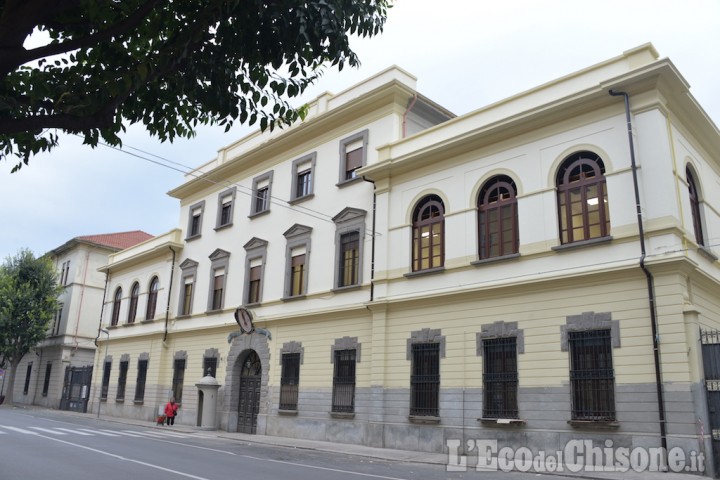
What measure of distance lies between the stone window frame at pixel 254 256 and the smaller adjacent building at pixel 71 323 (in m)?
21.7

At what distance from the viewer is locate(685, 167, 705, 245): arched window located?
16.2 meters

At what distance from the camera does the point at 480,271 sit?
1712cm

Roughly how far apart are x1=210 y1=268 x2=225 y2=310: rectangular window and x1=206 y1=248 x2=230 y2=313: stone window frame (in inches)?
2.3

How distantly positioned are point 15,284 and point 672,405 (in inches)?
1555

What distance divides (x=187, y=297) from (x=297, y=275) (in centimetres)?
863

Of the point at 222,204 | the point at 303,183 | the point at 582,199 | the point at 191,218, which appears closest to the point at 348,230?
the point at 303,183

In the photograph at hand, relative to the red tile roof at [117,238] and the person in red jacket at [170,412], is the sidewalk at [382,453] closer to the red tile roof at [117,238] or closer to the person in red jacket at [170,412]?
the person in red jacket at [170,412]

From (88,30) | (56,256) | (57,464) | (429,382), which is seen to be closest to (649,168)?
(429,382)

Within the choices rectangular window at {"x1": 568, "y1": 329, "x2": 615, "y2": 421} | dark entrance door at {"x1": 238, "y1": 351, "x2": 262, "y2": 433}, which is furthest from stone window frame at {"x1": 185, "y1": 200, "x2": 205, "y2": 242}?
rectangular window at {"x1": 568, "y1": 329, "x2": 615, "y2": 421}

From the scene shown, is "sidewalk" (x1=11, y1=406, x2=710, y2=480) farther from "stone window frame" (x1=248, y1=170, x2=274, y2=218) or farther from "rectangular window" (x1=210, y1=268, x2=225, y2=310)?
"stone window frame" (x1=248, y1=170, x2=274, y2=218)

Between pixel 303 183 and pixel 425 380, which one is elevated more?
pixel 303 183

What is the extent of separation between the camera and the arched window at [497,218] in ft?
55.8

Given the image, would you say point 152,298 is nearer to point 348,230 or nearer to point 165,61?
point 348,230

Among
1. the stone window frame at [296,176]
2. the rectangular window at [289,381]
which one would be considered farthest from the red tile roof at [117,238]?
the rectangular window at [289,381]
